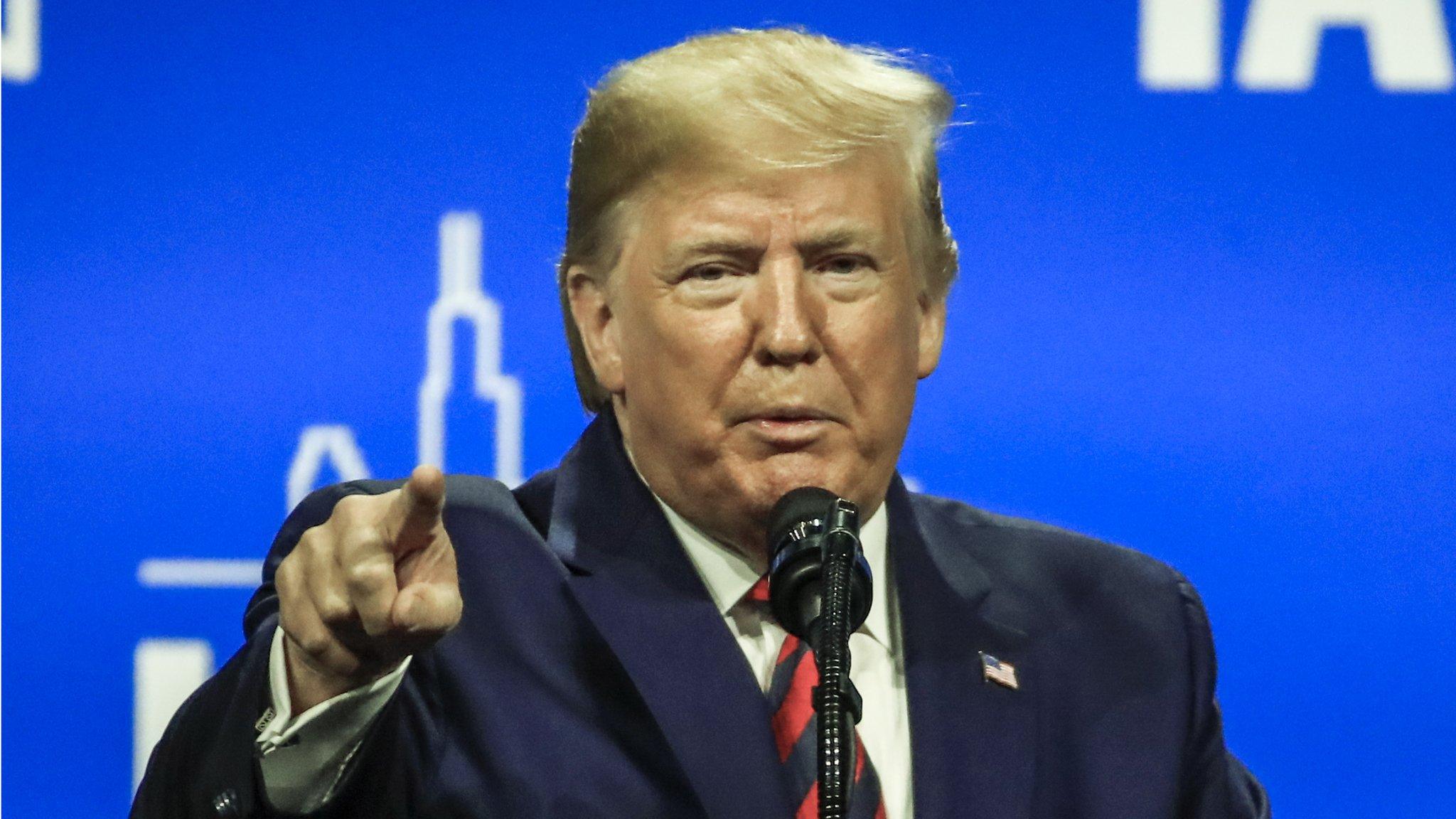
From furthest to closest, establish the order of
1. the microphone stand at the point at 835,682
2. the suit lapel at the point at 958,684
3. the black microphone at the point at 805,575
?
the suit lapel at the point at 958,684 → the black microphone at the point at 805,575 → the microphone stand at the point at 835,682

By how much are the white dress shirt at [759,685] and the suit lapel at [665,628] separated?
46 mm

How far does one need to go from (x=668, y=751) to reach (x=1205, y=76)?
159 centimetres

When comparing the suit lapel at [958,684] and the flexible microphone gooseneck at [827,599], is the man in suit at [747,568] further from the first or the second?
the flexible microphone gooseneck at [827,599]

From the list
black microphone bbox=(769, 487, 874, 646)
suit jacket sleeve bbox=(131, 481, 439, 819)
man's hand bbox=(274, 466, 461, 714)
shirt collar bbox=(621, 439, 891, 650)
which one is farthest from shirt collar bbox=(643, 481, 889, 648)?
man's hand bbox=(274, 466, 461, 714)

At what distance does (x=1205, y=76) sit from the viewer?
9.11 feet

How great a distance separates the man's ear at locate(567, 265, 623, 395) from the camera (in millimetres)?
2045

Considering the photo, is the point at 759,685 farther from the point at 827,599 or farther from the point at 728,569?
the point at 827,599

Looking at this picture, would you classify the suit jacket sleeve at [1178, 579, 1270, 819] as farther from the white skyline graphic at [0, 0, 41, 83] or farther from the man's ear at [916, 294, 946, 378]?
the white skyline graphic at [0, 0, 41, 83]

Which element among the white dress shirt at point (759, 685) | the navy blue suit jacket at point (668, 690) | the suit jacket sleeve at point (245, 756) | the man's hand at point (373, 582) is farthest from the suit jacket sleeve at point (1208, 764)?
the man's hand at point (373, 582)

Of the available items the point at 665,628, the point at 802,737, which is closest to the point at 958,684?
the point at 802,737

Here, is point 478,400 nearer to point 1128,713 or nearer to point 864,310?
point 864,310

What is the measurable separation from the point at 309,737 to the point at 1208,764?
106 cm

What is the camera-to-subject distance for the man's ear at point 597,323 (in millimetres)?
2045

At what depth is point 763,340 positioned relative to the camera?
6.19ft
